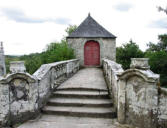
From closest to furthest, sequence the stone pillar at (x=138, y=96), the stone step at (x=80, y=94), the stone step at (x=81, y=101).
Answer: the stone pillar at (x=138, y=96) < the stone step at (x=81, y=101) < the stone step at (x=80, y=94)

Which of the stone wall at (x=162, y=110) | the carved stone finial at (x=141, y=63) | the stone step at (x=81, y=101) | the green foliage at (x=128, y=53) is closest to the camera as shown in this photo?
the stone wall at (x=162, y=110)

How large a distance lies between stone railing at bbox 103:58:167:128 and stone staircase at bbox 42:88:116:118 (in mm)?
702

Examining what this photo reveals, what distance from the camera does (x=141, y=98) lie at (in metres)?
4.44

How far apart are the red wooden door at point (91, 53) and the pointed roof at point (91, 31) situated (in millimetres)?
924

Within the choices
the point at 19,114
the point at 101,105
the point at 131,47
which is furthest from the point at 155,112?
the point at 131,47

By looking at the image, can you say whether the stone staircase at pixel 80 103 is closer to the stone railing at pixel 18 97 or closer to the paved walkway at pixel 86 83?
the paved walkway at pixel 86 83

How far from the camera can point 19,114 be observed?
5.05 meters

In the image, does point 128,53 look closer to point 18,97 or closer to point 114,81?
point 114,81

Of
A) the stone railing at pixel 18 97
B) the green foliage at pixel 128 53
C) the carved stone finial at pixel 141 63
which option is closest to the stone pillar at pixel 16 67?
the stone railing at pixel 18 97

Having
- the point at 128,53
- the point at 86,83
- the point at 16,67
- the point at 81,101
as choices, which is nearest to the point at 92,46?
the point at 128,53

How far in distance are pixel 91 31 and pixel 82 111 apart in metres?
12.8

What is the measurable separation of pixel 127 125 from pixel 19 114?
10.1 feet

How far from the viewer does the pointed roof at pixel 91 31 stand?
1688 cm

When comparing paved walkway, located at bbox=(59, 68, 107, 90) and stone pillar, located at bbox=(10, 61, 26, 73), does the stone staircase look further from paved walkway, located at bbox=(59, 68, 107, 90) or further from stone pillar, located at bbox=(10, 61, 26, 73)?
stone pillar, located at bbox=(10, 61, 26, 73)
